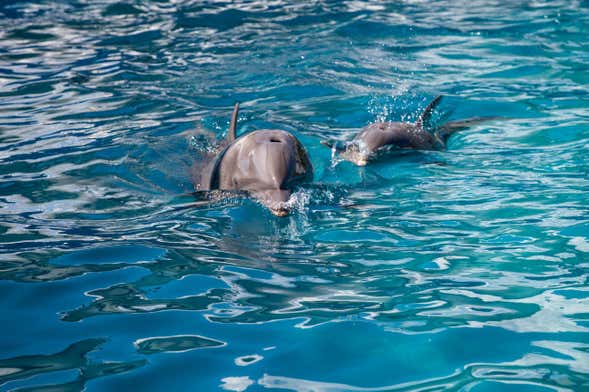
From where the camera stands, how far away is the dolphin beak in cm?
510

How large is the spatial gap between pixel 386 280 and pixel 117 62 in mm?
7579

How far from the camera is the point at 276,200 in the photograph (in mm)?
5203

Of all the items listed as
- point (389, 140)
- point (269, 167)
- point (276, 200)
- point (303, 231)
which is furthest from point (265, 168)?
point (389, 140)

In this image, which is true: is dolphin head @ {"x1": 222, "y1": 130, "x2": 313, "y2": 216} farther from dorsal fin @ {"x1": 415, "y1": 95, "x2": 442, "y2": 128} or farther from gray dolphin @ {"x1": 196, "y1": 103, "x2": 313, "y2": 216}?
dorsal fin @ {"x1": 415, "y1": 95, "x2": 442, "y2": 128}

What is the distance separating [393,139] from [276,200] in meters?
1.90

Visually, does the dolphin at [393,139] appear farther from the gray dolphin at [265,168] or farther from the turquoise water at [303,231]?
the gray dolphin at [265,168]

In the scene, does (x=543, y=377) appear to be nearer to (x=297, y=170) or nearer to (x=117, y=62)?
(x=297, y=170)

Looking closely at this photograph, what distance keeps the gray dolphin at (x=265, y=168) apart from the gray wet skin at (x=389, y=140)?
86 centimetres

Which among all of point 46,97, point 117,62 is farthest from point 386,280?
point 117,62

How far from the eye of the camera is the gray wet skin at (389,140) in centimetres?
655

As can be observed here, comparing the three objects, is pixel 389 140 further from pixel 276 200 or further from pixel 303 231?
pixel 303 231

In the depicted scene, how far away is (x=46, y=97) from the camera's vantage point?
924 cm

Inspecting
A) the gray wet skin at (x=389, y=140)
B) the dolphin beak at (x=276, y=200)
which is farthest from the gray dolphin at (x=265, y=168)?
the gray wet skin at (x=389, y=140)

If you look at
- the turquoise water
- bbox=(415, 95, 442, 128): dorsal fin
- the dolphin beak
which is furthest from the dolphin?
the dolphin beak
